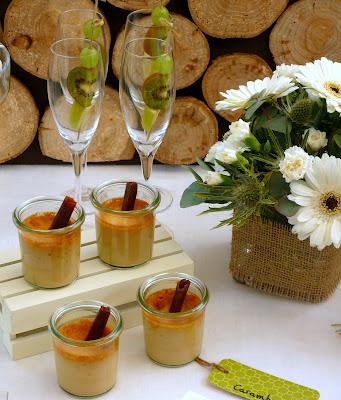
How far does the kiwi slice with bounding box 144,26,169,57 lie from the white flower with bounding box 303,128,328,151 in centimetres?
28

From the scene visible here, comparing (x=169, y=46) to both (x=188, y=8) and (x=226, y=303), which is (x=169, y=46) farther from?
(x=226, y=303)

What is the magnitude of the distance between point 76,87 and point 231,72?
34 centimetres

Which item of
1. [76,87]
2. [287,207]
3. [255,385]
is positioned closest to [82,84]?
[76,87]

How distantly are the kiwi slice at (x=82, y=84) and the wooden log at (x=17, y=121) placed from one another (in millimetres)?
249

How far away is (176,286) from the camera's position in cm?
104

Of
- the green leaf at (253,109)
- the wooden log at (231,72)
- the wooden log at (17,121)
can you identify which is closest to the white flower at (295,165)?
the green leaf at (253,109)

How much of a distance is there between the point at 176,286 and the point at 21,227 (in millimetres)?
204

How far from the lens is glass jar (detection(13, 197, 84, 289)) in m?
1.05

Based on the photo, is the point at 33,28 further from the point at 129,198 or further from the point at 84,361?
the point at 84,361

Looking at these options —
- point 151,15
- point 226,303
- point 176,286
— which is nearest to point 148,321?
point 176,286

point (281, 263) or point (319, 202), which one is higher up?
point (319, 202)

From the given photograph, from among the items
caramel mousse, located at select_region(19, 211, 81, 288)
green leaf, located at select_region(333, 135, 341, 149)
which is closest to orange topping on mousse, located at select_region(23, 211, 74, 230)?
caramel mousse, located at select_region(19, 211, 81, 288)

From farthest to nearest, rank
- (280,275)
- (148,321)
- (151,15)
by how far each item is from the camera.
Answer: (151,15) < (280,275) < (148,321)

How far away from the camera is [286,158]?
103 centimetres
